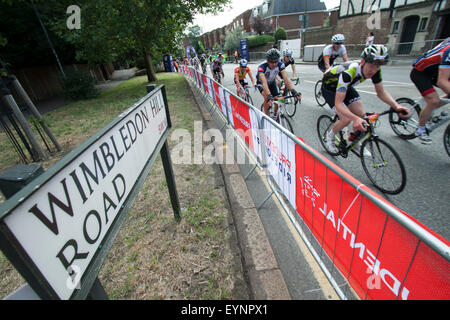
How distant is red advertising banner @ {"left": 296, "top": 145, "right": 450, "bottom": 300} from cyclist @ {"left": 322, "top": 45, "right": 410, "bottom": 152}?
1714 mm

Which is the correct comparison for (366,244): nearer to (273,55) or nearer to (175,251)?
(175,251)

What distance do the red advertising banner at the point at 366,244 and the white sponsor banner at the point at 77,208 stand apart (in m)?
1.55

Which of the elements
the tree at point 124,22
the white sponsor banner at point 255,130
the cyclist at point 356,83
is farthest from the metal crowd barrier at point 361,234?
the tree at point 124,22

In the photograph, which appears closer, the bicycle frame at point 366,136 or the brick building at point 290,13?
the bicycle frame at point 366,136

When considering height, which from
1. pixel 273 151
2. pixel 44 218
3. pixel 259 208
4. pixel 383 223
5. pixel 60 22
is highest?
pixel 60 22

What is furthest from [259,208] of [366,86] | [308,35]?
[308,35]

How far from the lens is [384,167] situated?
10.9 feet

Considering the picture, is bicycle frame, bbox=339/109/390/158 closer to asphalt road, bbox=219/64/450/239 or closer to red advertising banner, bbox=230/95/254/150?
asphalt road, bbox=219/64/450/239

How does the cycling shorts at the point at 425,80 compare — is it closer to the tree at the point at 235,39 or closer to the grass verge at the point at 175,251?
the grass verge at the point at 175,251

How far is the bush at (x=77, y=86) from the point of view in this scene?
15109mm

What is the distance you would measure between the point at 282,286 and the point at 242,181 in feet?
6.73
